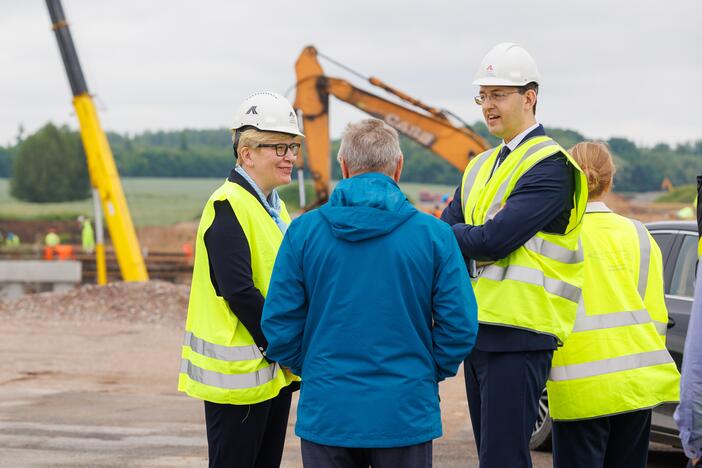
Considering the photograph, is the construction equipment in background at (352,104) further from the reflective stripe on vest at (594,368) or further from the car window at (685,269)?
the reflective stripe on vest at (594,368)

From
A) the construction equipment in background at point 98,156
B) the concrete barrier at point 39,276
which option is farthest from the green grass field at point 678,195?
the construction equipment in background at point 98,156

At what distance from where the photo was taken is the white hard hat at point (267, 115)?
14.9ft

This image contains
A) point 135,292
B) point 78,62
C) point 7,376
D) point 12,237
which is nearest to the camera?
point 7,376

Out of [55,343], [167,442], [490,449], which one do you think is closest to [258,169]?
[490,449]

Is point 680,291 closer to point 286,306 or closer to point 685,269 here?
point 685,269

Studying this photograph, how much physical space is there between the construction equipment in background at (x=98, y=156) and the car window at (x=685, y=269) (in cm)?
1819

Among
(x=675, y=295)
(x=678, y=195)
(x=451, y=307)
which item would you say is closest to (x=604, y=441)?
(x=451, y=307)

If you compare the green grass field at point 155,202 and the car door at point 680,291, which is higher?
the car door at point 680,291

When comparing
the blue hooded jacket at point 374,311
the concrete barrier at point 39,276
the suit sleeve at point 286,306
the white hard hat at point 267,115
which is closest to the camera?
the blue hooded jacket at point 374,311

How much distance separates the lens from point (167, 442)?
8.52 metres

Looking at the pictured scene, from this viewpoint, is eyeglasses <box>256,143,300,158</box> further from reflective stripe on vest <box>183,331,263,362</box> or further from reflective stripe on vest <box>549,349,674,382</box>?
reflective stripe on vest <box>549,349,674,382</box>

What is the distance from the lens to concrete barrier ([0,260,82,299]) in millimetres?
29406

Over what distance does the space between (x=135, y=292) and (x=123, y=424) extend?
41.2 feet

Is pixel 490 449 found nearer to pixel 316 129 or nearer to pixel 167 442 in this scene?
pixel 167 442
